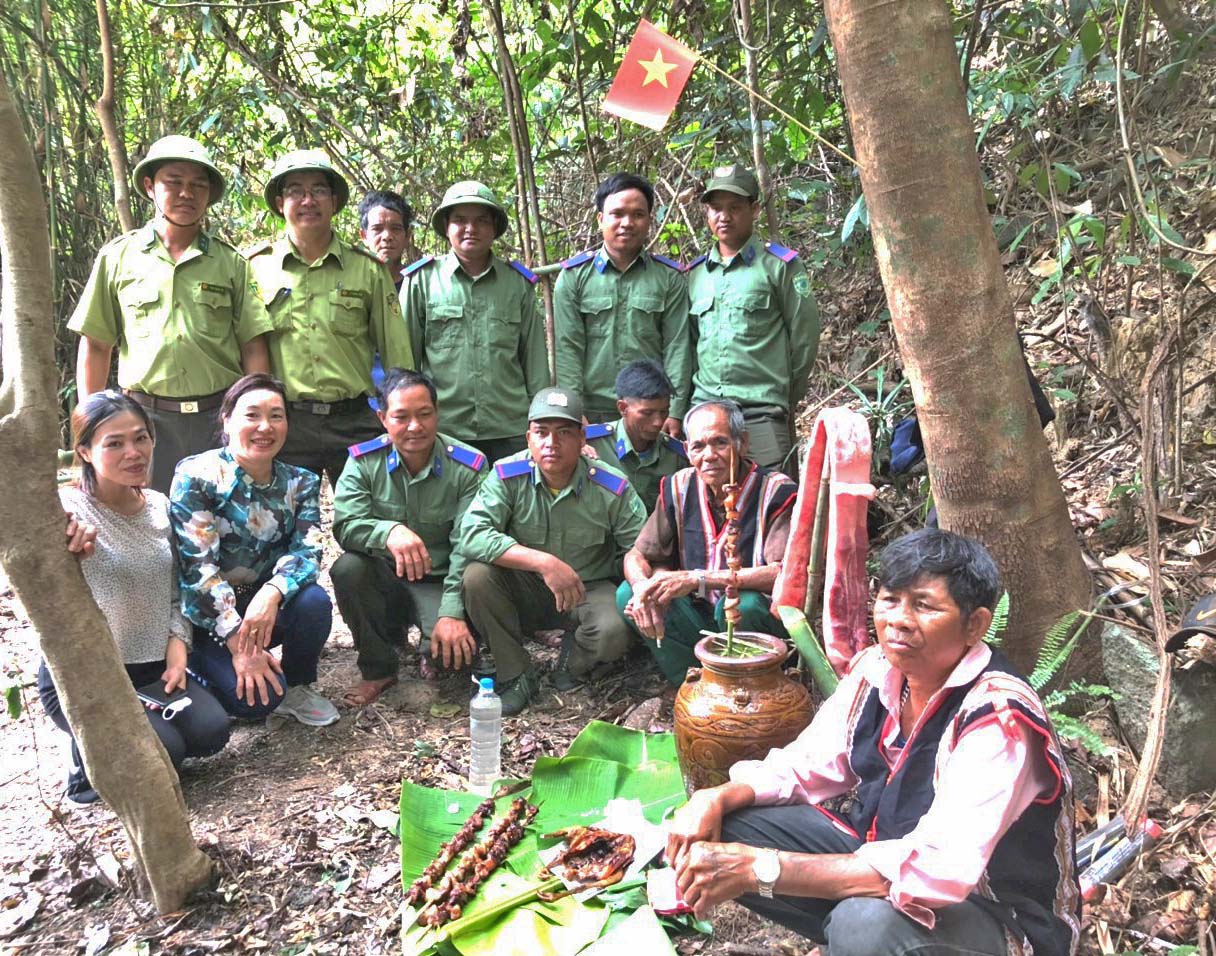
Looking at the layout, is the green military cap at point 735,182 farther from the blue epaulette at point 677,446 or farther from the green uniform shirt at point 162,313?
the green uniform shirt at point 162,313

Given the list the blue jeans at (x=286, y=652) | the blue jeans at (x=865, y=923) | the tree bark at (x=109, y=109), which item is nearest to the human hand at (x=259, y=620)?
the blue jeans at (x=286, y=652)

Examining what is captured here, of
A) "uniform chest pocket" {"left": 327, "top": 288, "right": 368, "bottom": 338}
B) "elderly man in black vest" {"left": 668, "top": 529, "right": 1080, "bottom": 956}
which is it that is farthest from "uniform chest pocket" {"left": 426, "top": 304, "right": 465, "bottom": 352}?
"elderly man in black vest" {"left": 668, "top": 529, "right": 1080, "bottom": 956}

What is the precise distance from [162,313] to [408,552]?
159 cm

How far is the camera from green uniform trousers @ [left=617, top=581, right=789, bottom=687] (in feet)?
13.0

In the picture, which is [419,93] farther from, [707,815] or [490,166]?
[707,815]

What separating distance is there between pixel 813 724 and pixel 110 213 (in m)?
6.97

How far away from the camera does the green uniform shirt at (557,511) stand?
14.4 ft

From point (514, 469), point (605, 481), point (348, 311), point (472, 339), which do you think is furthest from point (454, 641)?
point (348, 311)

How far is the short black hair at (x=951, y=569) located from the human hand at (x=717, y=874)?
69cm

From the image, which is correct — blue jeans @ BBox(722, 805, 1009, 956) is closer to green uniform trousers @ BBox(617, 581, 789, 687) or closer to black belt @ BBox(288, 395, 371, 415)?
green uniform trousers @ BBox(617, 581, 789, 687)

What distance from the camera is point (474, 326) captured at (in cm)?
498

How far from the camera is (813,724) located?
2.45 metres

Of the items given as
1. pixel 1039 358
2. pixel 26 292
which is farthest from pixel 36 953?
pixel 1039 358

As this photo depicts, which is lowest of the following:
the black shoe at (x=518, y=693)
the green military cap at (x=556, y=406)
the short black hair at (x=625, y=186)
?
the black shoe at (x=518, y=693)
